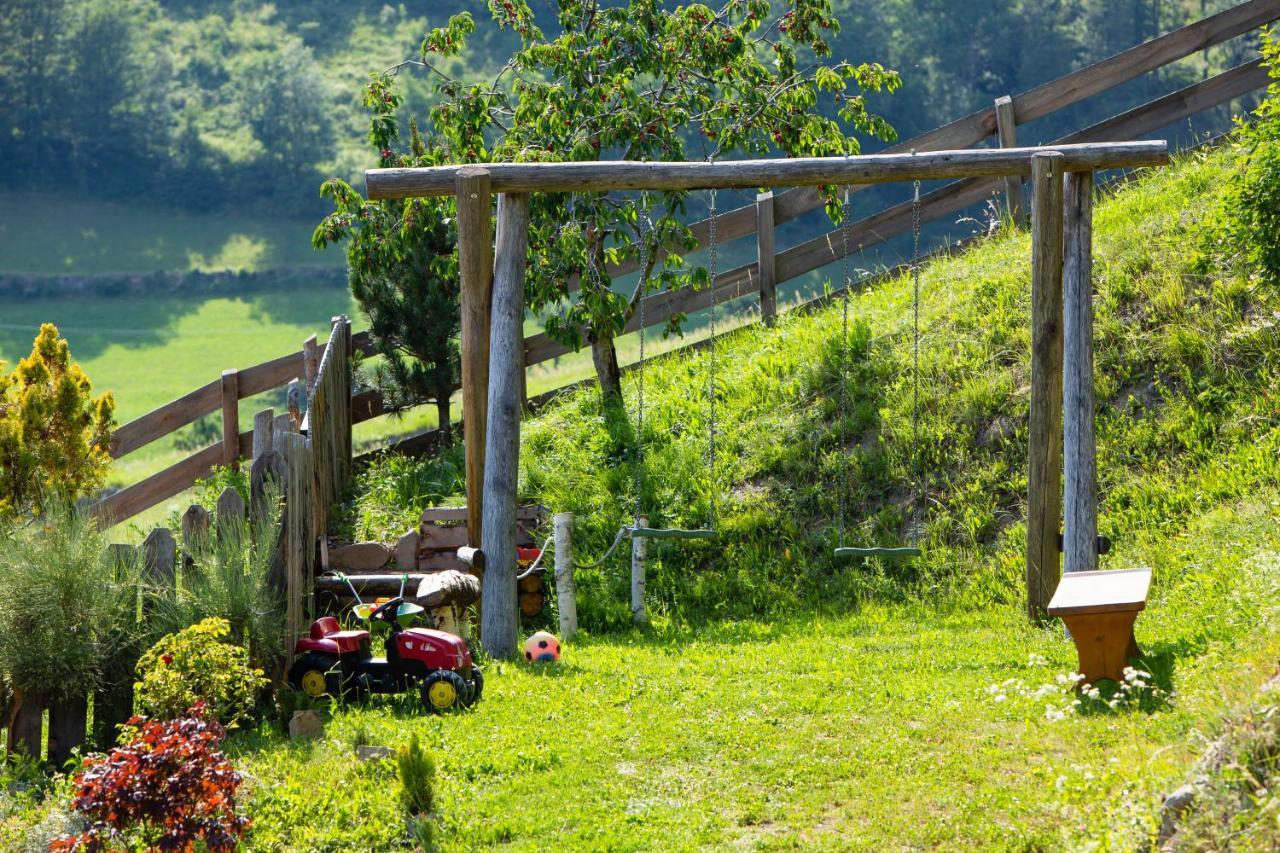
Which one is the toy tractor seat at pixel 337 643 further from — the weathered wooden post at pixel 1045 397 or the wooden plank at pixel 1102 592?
the weathered wooden post at pixel 1045 397

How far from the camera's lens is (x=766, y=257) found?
549 inches

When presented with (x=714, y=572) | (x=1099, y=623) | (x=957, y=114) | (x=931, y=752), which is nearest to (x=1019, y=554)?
(x=714, y=572)

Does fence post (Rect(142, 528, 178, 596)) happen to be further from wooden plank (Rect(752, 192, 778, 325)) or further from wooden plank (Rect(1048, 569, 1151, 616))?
wooden plank (Rect(752, 192, 778, 325))

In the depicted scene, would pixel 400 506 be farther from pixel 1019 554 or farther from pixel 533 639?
pixel 1019 554

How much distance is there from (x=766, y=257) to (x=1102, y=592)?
7.26 metres

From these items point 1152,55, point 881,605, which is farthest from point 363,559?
point 1152,55

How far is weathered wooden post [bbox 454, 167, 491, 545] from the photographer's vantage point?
364 inches

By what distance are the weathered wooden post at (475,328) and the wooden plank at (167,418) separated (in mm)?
4887

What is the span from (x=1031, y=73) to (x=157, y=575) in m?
55.7

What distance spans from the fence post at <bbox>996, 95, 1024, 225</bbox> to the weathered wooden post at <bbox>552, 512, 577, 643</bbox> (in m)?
7.12

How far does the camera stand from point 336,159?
57.5 m

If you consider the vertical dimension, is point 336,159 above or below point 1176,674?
above

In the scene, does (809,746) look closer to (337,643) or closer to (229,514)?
(337,643)

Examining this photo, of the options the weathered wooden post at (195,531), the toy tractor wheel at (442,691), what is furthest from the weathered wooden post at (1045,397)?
the weathered wooden post at (195,531)
